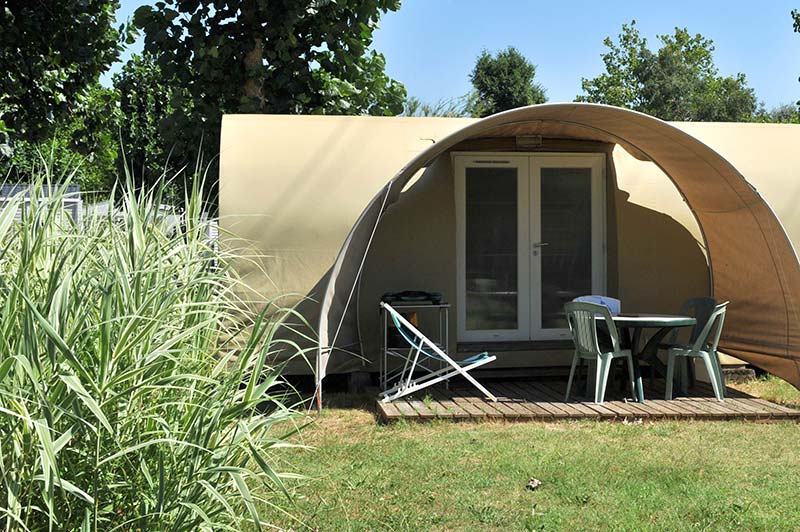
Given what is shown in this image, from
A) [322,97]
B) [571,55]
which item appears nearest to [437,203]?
[322,97]

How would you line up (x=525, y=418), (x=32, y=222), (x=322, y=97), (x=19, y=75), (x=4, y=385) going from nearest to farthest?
1. (x=4, y=385)
2. (x=32, y=222)
3. (x=525, y=418)
4. (x=19, y=75)
5. (x=322, y=97)

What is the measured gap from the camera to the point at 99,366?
9.62 ft

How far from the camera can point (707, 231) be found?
323 inches

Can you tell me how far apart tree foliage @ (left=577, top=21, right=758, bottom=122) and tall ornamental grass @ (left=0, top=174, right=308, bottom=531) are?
3688cm

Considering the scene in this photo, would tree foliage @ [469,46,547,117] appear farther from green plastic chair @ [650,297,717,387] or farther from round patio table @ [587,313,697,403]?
round patio table @ [587,313,697,403]

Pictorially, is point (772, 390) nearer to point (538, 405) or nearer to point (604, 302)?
point (604, 302)

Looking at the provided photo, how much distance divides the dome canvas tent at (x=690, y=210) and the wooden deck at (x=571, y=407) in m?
0.66

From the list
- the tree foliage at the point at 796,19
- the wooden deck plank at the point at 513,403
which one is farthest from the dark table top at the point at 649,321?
the tree foliage at the point at 796,19

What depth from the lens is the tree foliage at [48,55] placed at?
9.34 meters

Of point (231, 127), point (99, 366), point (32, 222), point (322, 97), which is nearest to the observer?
point (99, 366)

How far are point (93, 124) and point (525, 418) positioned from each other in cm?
699

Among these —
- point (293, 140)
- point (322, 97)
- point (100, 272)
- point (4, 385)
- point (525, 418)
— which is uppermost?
point (322, 97)

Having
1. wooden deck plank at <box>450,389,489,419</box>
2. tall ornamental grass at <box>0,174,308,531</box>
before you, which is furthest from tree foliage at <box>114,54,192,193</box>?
tall ornamental grass at <box>0,174,308,531</box>

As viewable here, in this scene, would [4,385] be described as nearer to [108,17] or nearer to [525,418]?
[525,418]
